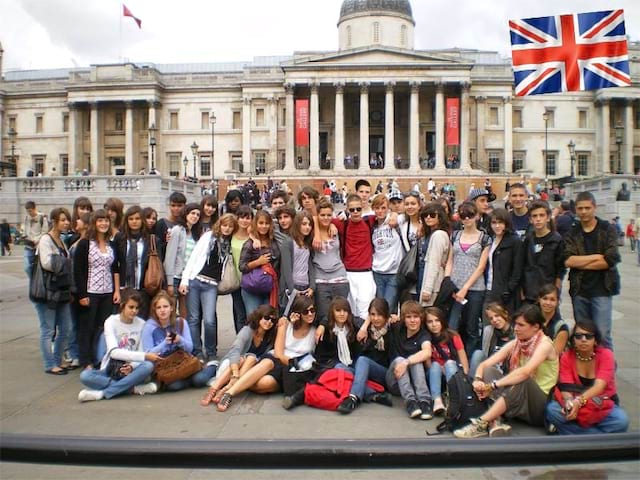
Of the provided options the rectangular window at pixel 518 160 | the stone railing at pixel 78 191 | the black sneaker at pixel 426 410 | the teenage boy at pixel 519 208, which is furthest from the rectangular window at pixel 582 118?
the black sneaker at pixel 426 410

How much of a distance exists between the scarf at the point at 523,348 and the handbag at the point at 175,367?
371 centimetres

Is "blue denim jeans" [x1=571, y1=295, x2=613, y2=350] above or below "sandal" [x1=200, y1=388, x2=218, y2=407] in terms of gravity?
above

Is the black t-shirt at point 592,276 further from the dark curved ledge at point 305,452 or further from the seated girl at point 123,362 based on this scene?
the dark curved ledge at point 305,452

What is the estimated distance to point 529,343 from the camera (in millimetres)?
5773

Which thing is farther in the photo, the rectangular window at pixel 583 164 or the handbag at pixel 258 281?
the rectangular window at pixel 583 164

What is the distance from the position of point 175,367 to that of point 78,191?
2920 cm

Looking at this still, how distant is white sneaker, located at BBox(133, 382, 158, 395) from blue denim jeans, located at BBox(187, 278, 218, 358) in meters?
1.19

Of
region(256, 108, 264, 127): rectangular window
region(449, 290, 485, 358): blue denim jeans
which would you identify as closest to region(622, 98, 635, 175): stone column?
region(256, 108, 264, 127): rectangular window

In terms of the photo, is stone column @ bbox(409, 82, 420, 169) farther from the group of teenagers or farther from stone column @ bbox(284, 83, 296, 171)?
the group of teenagers

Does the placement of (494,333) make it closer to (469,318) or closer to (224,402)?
(469,318)

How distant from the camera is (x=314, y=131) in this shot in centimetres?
5322

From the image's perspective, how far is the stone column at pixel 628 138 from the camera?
2251 inches

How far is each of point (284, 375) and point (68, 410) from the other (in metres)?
2.40

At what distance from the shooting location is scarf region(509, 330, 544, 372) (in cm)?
573
